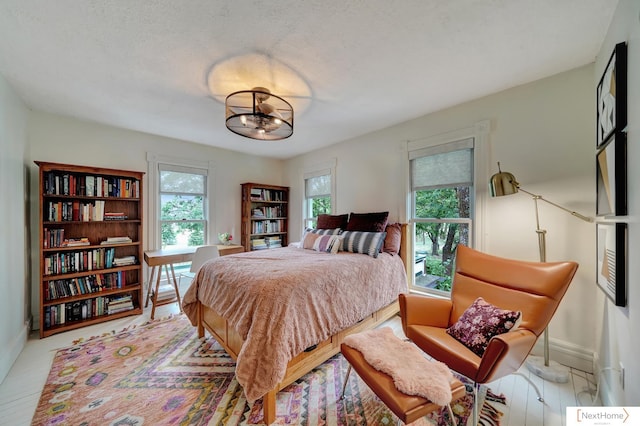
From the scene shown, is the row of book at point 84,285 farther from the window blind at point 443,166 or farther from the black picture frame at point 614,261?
the black picture frame at point 614,261

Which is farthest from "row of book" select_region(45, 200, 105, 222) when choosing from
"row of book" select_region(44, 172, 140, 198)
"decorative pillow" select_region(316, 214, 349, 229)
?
"decorative pillow" select_region(316, 214, 349, 229)

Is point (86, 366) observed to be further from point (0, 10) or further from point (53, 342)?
point (0, 10)

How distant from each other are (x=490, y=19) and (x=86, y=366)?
3936 mm

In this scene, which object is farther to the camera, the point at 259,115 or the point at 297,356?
the point at 259,115

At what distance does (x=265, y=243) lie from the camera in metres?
4.54

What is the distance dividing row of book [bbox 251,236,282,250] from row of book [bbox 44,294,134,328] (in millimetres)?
1880

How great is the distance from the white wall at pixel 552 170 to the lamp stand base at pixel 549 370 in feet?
0.62

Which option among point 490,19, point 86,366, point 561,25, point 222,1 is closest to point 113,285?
point 86,366

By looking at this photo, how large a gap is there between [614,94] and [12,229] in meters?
4.61

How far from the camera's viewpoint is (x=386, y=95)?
242 cm

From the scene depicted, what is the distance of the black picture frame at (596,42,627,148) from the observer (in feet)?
4.21

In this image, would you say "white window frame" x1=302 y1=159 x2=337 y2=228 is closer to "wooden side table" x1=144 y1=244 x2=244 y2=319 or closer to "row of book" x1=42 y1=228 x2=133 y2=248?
"wooden side table" x1=144 y1=244 x2=244 y2=319

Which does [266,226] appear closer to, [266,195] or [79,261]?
[266,195]

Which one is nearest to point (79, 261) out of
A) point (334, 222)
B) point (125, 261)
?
point (125, 261)
